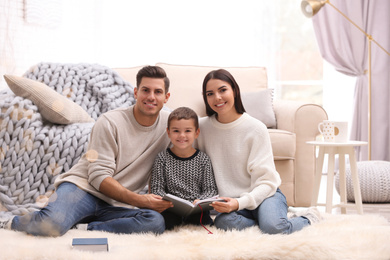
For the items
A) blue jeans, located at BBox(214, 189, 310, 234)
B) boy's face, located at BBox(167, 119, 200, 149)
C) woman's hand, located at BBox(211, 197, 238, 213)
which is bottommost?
blue jeans, located at BBox(214, 189, 310, 234)

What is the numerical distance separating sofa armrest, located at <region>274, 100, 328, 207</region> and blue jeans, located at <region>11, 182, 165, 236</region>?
89 centimetres

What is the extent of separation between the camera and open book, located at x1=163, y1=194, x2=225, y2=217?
118cm

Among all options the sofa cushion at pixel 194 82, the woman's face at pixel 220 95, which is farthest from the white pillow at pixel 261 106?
the woman's face at pixel 220 95

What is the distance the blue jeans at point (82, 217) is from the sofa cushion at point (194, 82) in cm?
89

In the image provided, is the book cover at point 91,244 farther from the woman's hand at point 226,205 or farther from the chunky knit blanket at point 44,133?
the woman's hand at point 226,205

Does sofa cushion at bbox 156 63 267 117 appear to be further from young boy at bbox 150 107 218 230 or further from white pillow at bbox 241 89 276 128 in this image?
young boy at bbox 150 107 218 230

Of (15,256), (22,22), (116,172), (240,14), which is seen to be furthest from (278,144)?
(240,14)

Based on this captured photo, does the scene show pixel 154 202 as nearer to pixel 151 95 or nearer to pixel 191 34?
pixel 151 95

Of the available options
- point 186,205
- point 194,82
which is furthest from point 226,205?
point 194,82

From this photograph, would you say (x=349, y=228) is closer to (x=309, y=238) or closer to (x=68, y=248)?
(x=309, y=238)

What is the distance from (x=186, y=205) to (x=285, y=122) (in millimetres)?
972

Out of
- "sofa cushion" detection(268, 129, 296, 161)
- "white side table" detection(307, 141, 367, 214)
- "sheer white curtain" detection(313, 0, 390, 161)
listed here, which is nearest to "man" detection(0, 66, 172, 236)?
"sofa cushion" detection(268, 129, 296, 161)

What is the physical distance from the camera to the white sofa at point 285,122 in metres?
1.93

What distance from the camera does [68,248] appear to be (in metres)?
1.01
